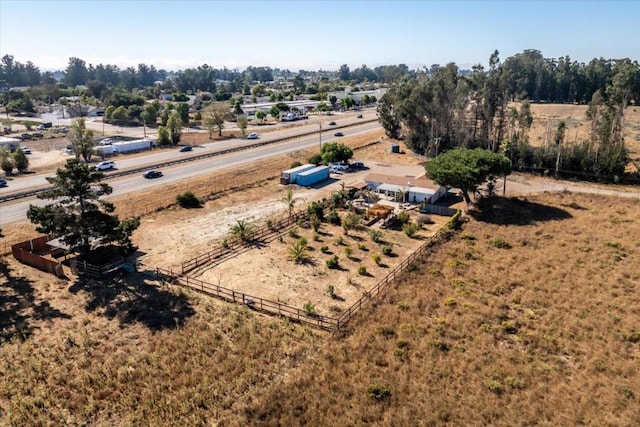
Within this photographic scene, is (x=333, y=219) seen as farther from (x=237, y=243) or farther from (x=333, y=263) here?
(x=333, y=263)

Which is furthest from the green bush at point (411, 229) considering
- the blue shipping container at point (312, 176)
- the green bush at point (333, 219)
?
the blue shipping container at point (312, 176)

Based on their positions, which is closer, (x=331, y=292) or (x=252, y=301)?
(x=252, y=301)

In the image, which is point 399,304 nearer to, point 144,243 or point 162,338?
point 162,338

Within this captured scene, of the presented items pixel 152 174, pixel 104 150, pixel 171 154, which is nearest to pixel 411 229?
pixel 152 174

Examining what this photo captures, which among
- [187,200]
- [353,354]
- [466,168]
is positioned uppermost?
[466,168]

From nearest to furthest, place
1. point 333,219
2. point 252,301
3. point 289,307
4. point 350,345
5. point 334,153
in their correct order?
point 350,345 → point 289,307 → point 252,301 → point 333,219 → point 334,153

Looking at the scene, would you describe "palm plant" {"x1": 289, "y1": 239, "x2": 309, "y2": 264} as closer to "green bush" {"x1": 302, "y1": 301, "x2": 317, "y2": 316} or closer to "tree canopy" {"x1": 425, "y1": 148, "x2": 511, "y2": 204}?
"green bush" {"x1": 302, "y1": 301, "x2": 317, "y2": 316}
